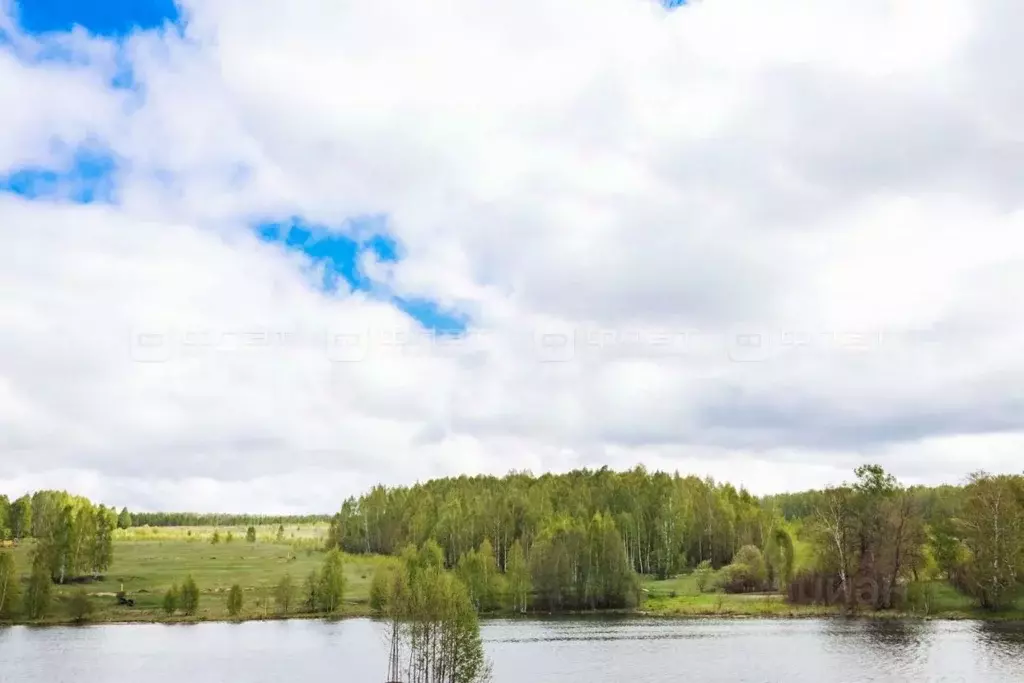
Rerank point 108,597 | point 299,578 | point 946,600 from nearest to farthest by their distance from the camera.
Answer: point 946,600 < point 108,597 < point 299,578

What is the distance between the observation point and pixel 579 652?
95.8 metres

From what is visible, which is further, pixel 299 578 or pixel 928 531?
pixel 299 578

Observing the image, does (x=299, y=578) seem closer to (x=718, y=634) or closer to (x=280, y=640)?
(x=280, y=640)

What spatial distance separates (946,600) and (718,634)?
45.9m

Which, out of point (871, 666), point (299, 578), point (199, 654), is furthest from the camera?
point (299, 578)

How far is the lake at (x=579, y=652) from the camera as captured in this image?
7850 cm

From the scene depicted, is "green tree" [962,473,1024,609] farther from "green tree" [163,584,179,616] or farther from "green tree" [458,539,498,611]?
"green tree" [163,584,179,616]

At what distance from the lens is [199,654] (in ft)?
327

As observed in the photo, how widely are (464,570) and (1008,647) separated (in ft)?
274

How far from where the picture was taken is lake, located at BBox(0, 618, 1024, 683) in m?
78.5

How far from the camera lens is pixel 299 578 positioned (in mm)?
180875

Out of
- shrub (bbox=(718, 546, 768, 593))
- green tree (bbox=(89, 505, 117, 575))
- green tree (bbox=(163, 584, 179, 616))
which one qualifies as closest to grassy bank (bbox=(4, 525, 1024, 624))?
green tree (bbox=(163, 584, 179, 616))

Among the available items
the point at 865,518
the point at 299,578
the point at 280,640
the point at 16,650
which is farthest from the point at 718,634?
the point at 299,578

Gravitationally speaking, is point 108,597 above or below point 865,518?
below
